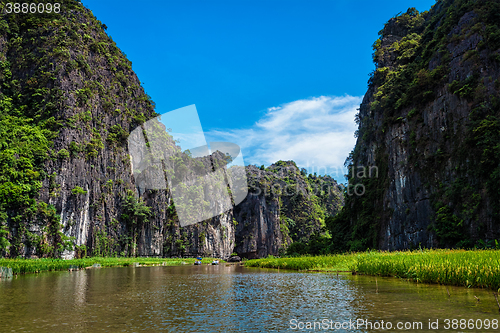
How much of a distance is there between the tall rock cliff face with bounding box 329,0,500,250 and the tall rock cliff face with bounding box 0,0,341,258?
37129 mm

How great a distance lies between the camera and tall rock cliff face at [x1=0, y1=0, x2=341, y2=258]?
4225 centimetres

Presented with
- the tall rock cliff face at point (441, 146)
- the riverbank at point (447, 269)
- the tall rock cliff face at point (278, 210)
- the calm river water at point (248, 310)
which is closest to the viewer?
the calm river water at point (248, 310)

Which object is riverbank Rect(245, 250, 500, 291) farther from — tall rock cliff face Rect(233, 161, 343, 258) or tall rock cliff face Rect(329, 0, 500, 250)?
tall rock cliff face Rect(233, 161, 343, 258)

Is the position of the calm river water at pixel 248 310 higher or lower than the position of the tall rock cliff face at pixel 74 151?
lower

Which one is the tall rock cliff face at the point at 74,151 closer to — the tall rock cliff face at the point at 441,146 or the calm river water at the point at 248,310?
the calm river water at the point at 248,310

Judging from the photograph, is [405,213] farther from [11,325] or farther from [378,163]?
[11,325]

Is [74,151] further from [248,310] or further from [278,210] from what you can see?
[278,210]

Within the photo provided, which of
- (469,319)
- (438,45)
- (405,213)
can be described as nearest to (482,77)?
(438,45)

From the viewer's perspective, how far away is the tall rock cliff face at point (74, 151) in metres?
42.2

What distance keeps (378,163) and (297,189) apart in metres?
71.3

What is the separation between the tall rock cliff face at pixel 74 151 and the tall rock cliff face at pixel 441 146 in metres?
Result: 37.1

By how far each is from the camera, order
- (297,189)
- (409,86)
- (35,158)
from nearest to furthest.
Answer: (409,86) → (35,158) → (297,189)

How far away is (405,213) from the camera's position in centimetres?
3762

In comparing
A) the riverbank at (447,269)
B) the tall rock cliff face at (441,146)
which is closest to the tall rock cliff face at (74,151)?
the tall rock cliff face at (441,146)
